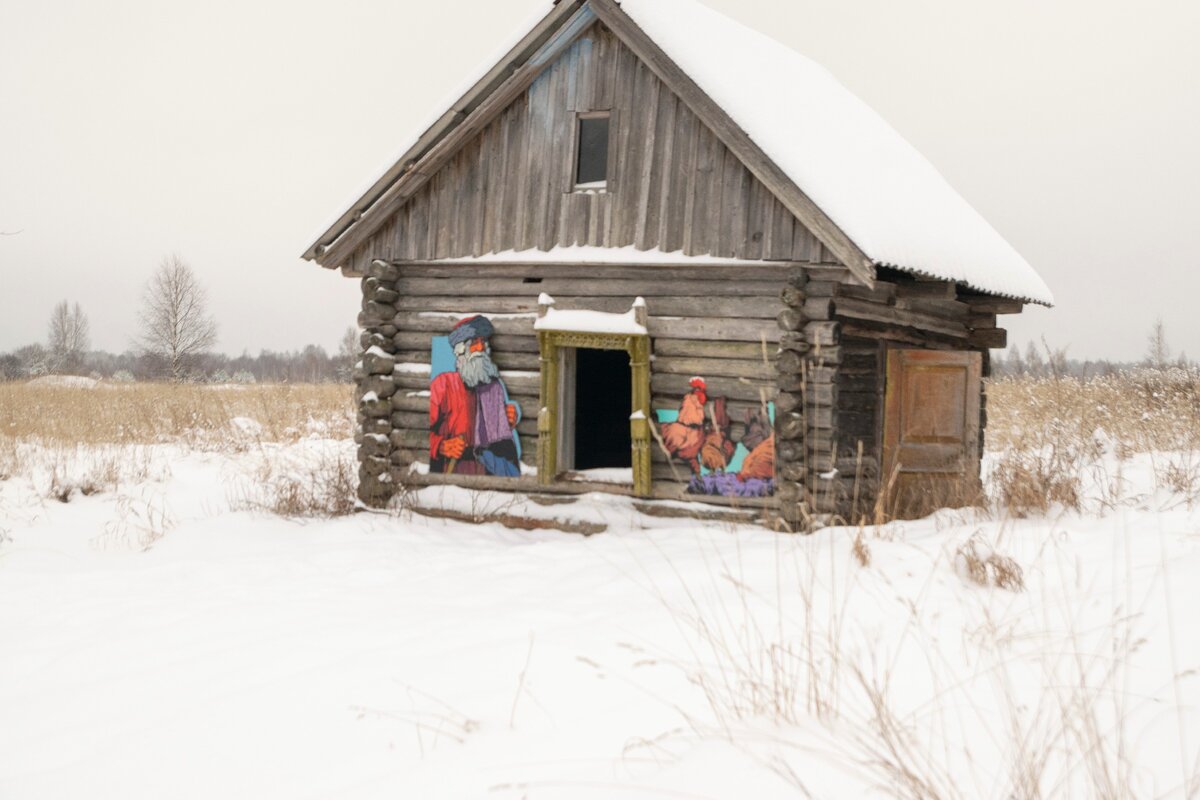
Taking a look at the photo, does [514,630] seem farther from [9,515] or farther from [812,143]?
[9,515]

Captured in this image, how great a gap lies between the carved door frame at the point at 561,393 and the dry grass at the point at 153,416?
876cm

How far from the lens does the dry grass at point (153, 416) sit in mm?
16438

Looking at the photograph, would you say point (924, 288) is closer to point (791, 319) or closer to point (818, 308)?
point (818, 308)

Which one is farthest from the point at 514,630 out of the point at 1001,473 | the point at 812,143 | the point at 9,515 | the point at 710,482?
the point at 9,515

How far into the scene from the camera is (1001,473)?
8617 mm

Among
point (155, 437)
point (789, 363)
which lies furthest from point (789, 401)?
point (155, 437)

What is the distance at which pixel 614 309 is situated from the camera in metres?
9.81

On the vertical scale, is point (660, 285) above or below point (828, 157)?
below

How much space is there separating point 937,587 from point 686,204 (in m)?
5.16

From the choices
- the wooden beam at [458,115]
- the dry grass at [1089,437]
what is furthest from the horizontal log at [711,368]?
the wooden beam at [458,115]

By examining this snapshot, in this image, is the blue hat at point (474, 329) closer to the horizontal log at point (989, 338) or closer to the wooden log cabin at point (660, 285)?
the wooden log cabin at point (660, 285)

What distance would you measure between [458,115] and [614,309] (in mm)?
2734

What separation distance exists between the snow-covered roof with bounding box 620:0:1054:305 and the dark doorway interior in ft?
14.1

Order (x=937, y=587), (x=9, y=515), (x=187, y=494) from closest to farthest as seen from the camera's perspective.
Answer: (x=937, y=587) → (x=9, y=515) → (x=187, y=494)
